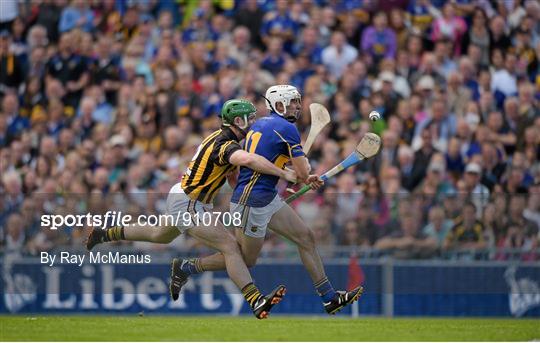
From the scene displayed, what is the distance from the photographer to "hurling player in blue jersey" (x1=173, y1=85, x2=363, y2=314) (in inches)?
614

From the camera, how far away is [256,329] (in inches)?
616

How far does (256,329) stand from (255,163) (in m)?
1.88

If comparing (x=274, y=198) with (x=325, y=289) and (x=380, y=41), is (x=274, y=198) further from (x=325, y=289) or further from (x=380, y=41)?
(x=380, y=41)

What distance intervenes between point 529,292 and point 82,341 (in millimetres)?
7708

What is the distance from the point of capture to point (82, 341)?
565 inches

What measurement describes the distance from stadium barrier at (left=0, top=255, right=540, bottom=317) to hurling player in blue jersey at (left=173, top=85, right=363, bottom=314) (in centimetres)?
399

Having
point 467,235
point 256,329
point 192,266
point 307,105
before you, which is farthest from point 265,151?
point 307,105

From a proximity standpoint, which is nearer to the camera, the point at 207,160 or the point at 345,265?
the point at 207,160

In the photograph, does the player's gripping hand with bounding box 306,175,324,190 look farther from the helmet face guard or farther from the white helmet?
the helmet face guard

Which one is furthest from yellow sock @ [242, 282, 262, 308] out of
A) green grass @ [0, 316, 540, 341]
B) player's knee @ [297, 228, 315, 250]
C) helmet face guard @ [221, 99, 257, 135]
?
helmet face guard @ [221, 99, 257, 135]

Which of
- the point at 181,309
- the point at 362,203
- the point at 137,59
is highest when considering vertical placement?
the point at 137,59

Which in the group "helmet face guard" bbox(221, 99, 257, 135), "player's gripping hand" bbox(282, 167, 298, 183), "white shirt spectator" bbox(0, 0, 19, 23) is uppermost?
"white shirt spectator" bbox(0, 0, 19, 23)

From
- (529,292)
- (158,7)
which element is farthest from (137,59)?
(529,292)

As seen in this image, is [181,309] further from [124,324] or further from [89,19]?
[89,19]
